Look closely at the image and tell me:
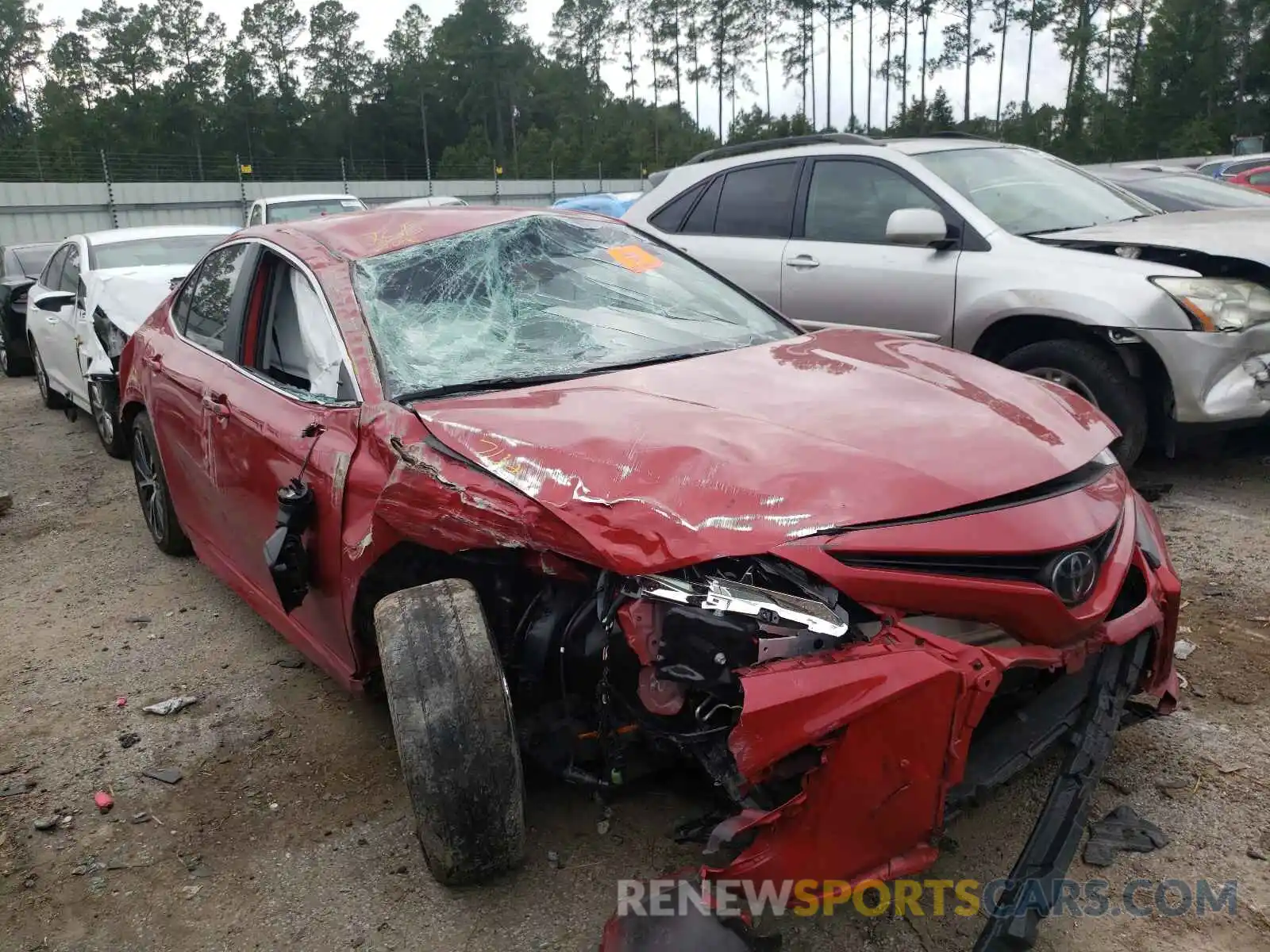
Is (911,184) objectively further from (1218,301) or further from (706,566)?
(706,566)

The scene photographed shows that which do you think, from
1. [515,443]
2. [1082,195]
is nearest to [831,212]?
[1082,195]

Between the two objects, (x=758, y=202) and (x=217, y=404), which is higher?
(x=758, y=202)

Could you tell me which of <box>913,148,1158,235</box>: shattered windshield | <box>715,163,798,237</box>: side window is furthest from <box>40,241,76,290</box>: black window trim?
<box>913,148,1158,235</box>: shattered windshield

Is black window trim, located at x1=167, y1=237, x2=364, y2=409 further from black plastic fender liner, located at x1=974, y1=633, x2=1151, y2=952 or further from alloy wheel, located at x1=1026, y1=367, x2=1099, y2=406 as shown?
alloy wheel, located at x1=1026, y1=367, x2=1099, y2=406

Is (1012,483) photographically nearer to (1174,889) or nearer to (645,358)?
(1174,889)

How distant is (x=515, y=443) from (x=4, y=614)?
326 cm

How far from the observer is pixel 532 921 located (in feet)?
7.61

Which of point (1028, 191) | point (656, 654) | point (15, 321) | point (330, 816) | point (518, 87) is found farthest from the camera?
point (518, 87)

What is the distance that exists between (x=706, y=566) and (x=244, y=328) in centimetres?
223

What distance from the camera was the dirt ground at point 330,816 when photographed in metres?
2.31

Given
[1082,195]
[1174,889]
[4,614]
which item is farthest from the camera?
[1082,195]

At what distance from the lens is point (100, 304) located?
7.01m

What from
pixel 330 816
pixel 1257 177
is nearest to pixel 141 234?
pixel 330 816

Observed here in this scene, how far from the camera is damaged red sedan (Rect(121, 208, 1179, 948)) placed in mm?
1952
